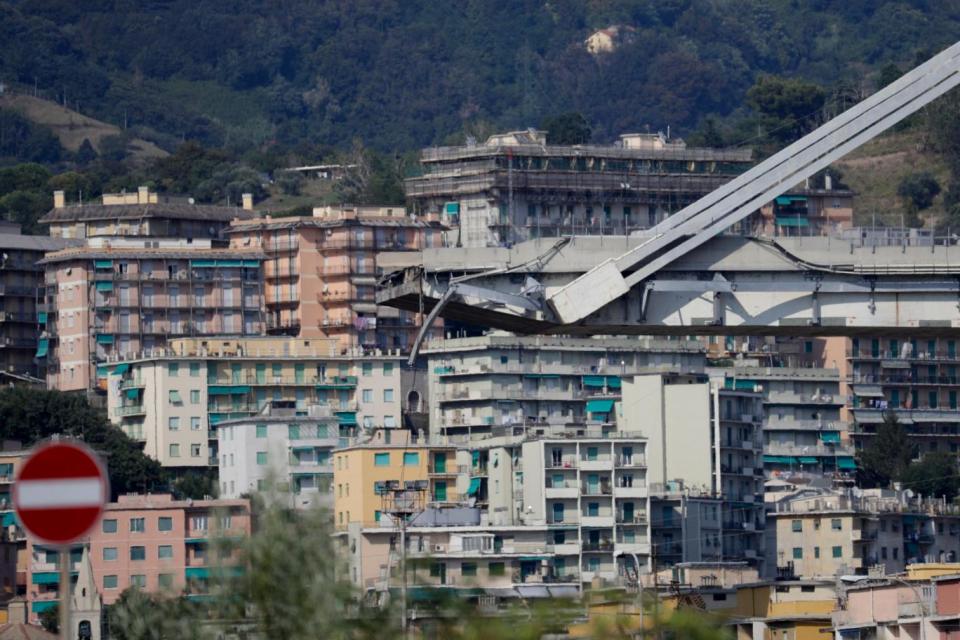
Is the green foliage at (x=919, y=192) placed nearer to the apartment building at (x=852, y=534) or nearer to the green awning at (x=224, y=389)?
the green awning at (x=224, y=389)

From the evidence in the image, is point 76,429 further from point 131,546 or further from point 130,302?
point 130,302

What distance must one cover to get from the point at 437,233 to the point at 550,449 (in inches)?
1976

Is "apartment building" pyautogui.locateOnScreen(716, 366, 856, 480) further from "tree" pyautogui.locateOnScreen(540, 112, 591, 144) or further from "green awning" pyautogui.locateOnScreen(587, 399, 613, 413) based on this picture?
"tree" pyautogui.locateOnScreen(540, 112, 591, 144)

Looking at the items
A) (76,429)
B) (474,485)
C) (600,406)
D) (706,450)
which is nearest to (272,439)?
(474,485)

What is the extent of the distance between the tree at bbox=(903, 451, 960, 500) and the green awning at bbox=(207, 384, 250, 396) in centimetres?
2828

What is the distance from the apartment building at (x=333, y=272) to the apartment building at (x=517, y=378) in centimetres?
1626

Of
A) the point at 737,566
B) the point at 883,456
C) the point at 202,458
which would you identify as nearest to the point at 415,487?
the point at 737,566

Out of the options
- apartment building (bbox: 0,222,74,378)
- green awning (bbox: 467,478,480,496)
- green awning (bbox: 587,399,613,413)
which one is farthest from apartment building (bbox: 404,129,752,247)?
green awning (bbox: 467,478,480,496)

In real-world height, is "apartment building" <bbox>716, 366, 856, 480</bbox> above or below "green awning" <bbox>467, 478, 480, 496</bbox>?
above

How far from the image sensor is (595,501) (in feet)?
307

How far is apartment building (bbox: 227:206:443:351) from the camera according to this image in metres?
138

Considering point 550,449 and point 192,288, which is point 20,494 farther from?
point 192,288

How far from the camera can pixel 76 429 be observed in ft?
367

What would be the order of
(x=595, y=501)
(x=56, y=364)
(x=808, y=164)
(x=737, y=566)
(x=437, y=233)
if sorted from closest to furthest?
(x=808, y=164) → (x=737, y=566) → (x=595, y=501) → (x=56, y=364) → (x=437, y=233)
